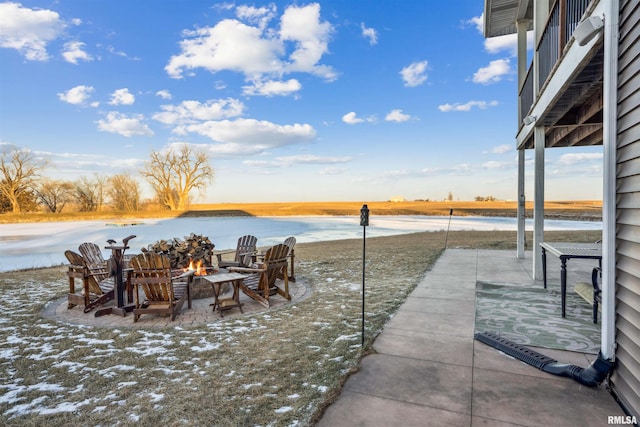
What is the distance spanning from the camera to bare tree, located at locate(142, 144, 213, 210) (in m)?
35.6

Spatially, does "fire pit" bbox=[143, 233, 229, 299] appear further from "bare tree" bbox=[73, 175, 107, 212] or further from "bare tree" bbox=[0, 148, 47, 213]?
"bare tree" bbox=[73, 175, 107, 212]

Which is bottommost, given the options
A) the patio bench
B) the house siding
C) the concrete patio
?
the concrete patio

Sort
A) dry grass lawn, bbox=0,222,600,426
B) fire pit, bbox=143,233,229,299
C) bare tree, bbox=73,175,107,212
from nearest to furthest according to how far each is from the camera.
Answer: dry grass lawn, bbox=0,222,600,426
fire pit, bbox=143,233,229,299
bare tree, bbox=73,175,107,212

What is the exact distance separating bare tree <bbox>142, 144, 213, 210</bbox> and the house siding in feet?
125

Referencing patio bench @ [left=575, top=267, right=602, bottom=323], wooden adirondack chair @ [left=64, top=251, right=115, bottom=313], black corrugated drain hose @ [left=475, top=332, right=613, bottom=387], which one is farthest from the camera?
wooden adirondack chair @ [left=64, top=251, right=115, bottom=313]

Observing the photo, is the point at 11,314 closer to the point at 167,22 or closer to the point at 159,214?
the point at 167,22

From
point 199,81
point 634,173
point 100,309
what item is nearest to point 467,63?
point 199,81

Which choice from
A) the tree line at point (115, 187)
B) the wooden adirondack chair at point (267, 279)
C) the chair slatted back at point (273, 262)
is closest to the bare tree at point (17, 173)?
the tree line at point (115, 187)

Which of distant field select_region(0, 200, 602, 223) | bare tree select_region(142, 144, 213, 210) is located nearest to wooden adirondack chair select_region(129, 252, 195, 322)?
distant field select_region(0, 200, 602, 223)

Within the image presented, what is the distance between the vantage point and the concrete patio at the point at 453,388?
201cm

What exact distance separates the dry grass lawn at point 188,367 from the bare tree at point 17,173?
110 ft

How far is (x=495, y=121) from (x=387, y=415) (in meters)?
23.3

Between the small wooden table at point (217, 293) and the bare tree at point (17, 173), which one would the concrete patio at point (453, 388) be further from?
the bare tree at point (17, 173)

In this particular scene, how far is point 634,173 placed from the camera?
6.50ft
